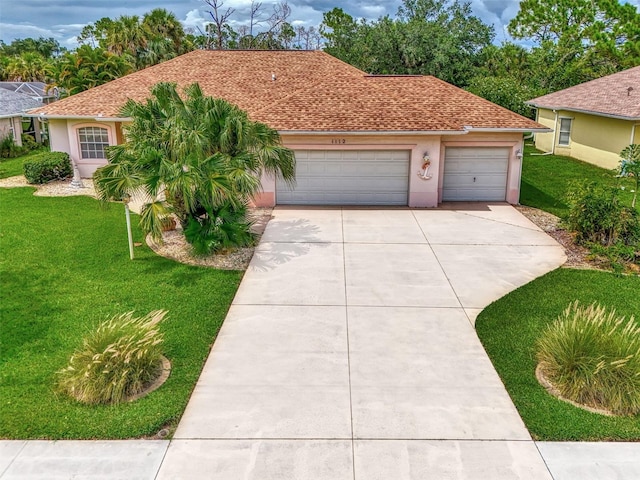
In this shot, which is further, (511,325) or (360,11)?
(360,11)

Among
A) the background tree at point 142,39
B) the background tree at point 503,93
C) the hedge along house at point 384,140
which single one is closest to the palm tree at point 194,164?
the hedge along house at point 384,140

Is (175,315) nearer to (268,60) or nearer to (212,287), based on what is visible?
(212,287)

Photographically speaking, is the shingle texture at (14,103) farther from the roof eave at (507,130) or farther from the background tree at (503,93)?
the background tree at (503,93)

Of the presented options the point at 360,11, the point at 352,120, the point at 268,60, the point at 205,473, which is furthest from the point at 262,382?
the point at 360,11

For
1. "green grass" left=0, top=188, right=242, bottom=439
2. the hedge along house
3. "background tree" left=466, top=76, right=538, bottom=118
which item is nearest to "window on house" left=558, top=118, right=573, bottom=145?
"background tree" left=466, top=76, right=538, bottom=118

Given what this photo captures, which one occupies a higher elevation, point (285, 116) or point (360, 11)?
point (360, 11)

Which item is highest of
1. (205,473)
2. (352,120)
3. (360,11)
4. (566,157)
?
(360,11)

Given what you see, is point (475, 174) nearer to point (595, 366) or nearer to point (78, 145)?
point (595, 366)

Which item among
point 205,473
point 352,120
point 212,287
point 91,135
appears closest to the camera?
point 205,473
